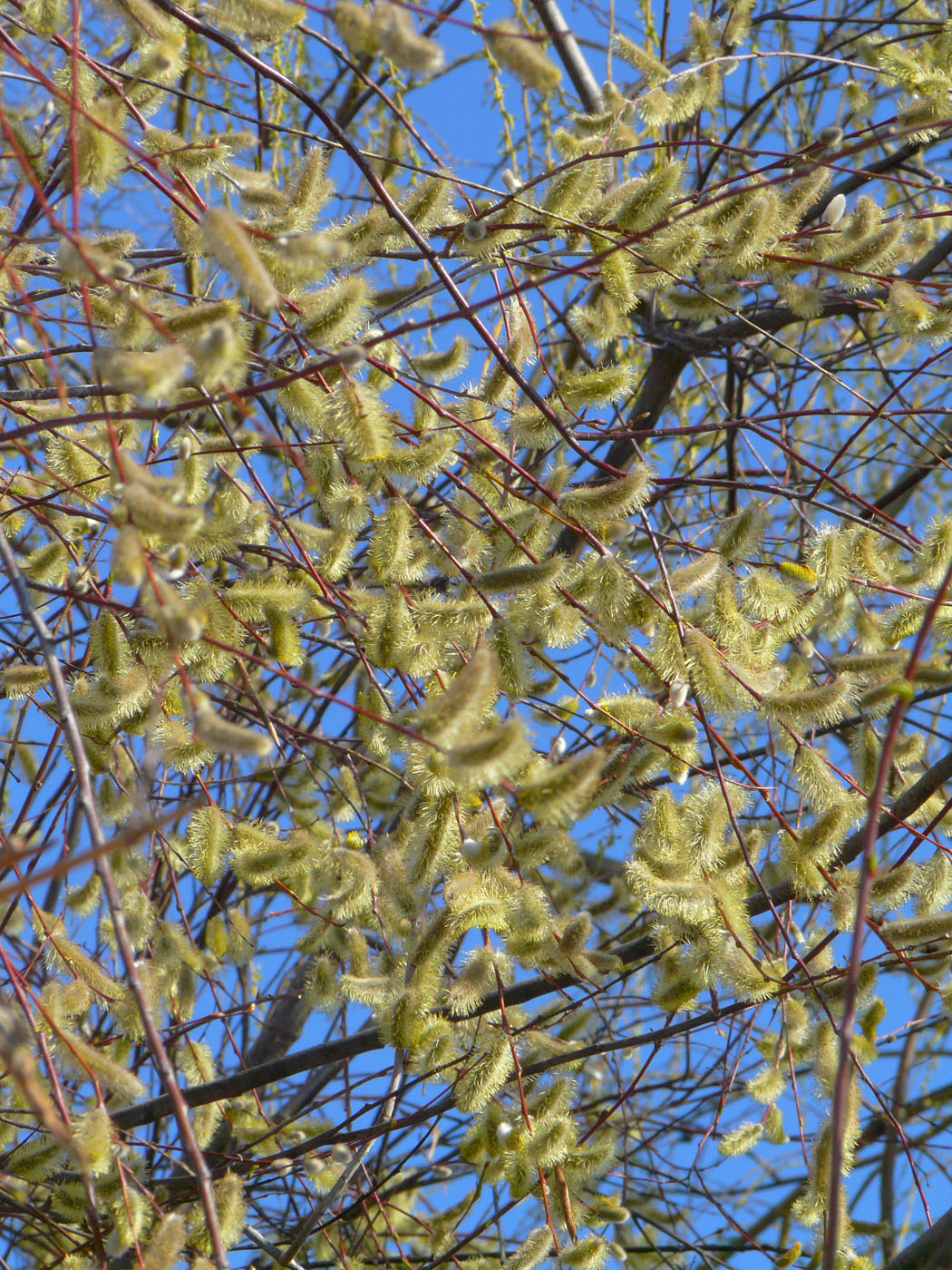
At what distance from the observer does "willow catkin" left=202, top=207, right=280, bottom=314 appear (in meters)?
1.25

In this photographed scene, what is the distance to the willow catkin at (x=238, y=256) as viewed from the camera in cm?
125

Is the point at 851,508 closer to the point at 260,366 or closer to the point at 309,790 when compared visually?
the point at 309,790

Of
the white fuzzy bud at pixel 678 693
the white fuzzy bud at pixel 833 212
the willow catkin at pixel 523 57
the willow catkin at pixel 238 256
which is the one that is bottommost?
the white fuzzy bud at pixel 678 693

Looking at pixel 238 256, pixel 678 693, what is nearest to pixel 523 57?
pixel 238 256

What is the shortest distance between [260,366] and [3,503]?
669 millimetres

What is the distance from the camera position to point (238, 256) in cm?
127

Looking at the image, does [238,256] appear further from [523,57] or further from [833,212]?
[833,212]

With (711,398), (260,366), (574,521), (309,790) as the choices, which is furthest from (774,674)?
(711,398)

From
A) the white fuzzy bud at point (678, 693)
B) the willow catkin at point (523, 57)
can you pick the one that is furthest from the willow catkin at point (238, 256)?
the white fuzzy bud at point (678, 693)

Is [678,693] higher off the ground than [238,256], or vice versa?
[238,256]

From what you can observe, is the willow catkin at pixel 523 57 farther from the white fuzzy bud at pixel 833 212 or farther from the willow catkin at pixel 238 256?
the white fuzzy bud at pixel 833 212

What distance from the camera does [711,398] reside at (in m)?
3.79

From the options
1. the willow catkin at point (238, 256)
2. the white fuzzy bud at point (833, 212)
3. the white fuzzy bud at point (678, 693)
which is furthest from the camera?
the white fuzzy bud at point (833, 212)

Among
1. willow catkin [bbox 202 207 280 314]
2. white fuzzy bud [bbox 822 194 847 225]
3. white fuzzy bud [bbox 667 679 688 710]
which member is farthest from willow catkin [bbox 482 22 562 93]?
white fuzzy bud [bbox 822 194 847 225]
